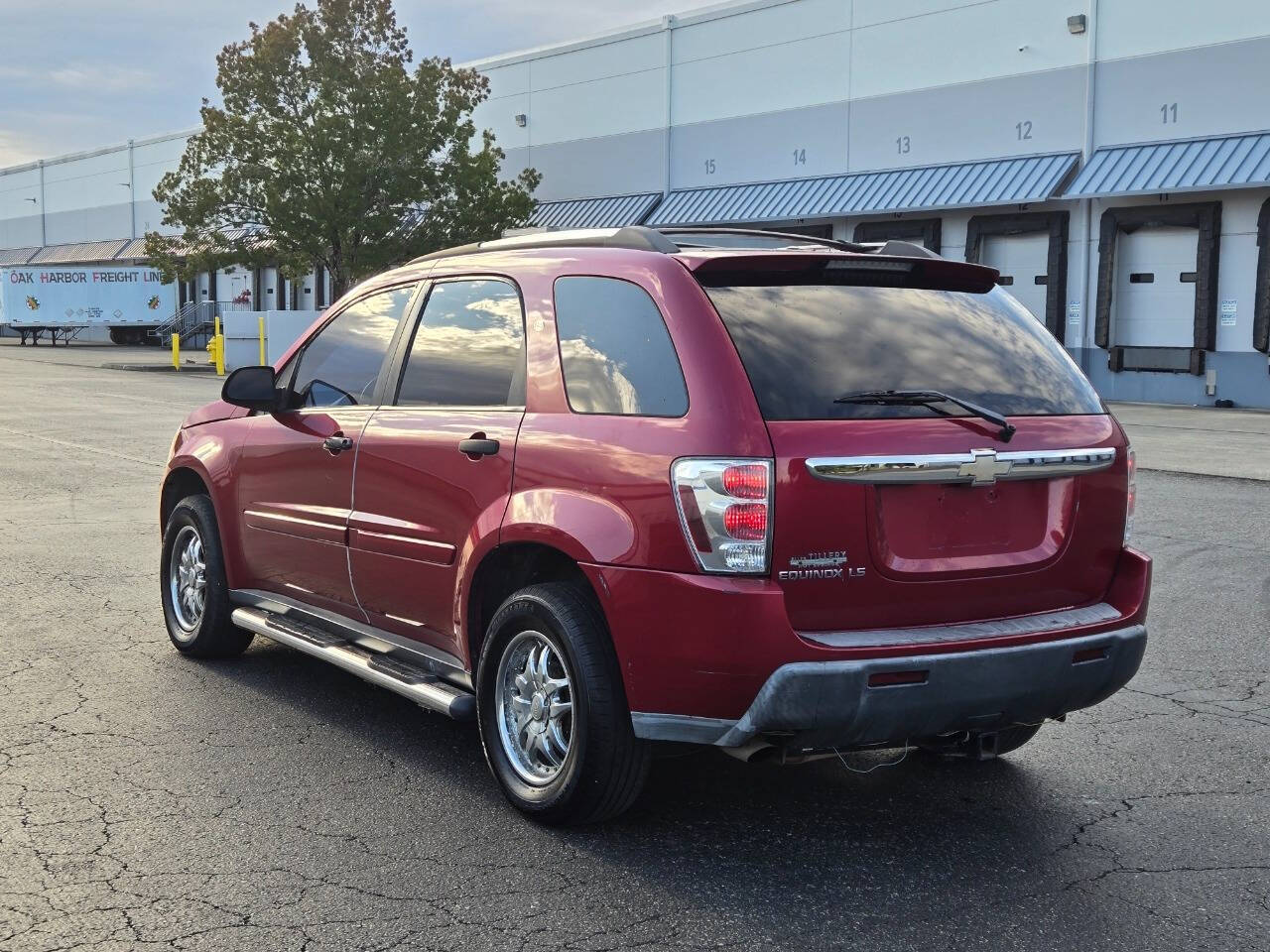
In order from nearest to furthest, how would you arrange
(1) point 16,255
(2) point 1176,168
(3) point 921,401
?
(3) point 921,401 < (2) point 1176,168 < (1) point 16,255

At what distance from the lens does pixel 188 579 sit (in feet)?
21.4

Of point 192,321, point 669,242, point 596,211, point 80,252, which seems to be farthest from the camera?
point 80,252

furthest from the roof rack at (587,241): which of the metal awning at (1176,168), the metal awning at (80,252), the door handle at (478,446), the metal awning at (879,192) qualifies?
the metal awning at (80,252)

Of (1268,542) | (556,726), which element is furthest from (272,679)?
(1268,542)

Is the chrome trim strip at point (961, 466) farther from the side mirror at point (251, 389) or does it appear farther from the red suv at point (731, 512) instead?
the side mirror at point (251, 389)

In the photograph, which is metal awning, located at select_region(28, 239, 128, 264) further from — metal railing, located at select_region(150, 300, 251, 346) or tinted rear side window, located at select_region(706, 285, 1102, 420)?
tinted rear side window, located at select_region(706, 285, 1102, 420)

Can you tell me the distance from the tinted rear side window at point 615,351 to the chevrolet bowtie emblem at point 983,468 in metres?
0.82

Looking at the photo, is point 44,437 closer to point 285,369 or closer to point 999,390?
point 285,369

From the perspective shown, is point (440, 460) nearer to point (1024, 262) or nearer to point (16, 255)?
point (1024, 262)

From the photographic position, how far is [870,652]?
3820mm

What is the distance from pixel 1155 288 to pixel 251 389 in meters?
25.8

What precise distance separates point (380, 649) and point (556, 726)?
107 centimetres

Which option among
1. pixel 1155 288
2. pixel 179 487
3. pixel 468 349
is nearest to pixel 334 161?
pixel 1155 288

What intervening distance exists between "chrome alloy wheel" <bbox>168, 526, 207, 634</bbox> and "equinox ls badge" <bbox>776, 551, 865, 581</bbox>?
345cm
